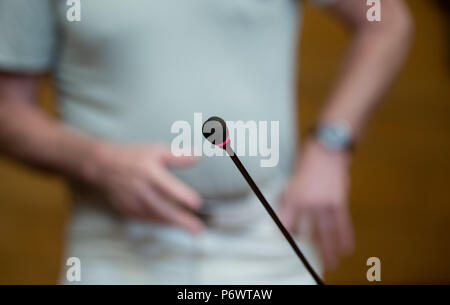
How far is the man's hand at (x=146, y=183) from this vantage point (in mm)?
462

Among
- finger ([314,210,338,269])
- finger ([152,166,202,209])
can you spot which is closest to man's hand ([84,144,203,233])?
finger ([152,166,202,209])

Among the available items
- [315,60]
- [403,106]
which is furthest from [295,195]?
[315,60]

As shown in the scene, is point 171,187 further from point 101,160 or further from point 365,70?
point 365,70

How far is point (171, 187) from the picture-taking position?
454mm

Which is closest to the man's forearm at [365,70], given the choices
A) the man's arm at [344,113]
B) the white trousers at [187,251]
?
the man's arm at [344,113]

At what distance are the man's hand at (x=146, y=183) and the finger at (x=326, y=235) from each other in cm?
10

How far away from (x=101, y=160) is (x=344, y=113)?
0.72 feet

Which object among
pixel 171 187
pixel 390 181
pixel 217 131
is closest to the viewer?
pixel 217 131

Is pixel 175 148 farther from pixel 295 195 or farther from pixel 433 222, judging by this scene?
pixel 433 222

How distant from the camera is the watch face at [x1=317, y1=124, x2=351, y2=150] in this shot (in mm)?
529

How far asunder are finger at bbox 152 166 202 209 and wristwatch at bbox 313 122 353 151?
134 millimetres

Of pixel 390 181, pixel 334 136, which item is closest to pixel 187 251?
pixel 334 136

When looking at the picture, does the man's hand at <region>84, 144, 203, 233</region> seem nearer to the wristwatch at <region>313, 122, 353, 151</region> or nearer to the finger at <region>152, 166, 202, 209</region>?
the finger at <region>152, 166, 202, 209</region>

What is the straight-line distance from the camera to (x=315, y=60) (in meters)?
0.89
